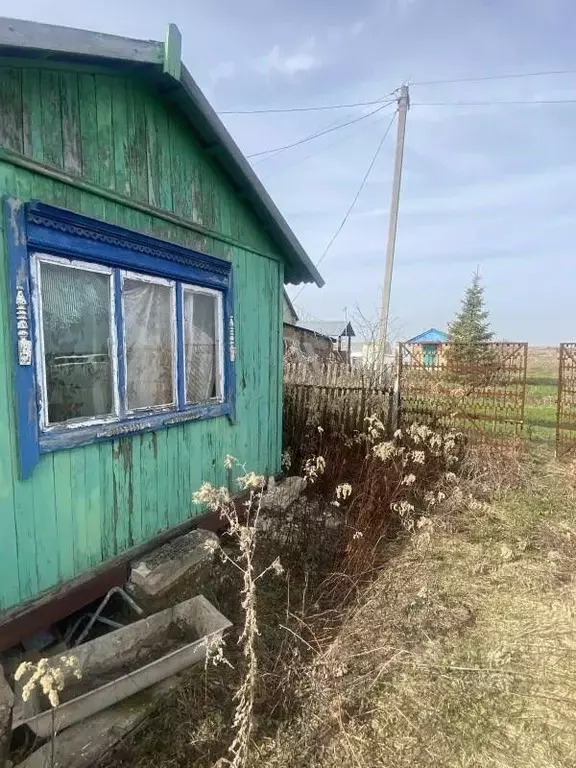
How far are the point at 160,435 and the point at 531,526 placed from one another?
4.30 meters

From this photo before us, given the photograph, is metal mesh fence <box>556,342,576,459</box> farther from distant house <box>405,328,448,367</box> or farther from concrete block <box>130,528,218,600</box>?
concrete block <box>130,528,218,600</box>

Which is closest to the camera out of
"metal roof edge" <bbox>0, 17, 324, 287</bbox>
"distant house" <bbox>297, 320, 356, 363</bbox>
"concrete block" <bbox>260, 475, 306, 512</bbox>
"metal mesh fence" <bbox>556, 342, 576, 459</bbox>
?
"metal roof edge" <bbox>0, 17, 324, 287</bbox>

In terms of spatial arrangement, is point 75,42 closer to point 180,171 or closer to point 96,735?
point 180,171

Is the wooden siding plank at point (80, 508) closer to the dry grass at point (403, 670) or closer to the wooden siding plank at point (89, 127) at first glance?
the dry grass at point (403, 670)

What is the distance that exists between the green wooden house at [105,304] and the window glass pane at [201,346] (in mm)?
18

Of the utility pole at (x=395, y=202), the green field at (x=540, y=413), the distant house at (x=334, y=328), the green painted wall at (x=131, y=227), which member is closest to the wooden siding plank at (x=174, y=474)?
the green painted wall at (x=131, y=227)

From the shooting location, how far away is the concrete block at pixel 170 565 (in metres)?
3.32

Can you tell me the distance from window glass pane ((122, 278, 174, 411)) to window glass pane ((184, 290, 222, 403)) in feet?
0.83

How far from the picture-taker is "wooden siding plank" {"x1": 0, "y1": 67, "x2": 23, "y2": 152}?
2.60m

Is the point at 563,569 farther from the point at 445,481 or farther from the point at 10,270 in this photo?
the point at 10,270

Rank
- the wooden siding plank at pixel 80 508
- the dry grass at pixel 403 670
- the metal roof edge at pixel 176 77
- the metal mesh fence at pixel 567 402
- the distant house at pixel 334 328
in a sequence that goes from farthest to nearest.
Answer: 1. the distant house at pixel 334 328
2. the metal mesh fence at pixel 567 402
3. the wooden siding plank at pixel 80 508
4. the metal roof edge at pixel 176 77
5. the dry grass at pixel 403 670

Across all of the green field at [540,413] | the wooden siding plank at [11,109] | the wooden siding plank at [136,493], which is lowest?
the green field at [540,413]

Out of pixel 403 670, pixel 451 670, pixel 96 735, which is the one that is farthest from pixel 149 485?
pixel 451 670

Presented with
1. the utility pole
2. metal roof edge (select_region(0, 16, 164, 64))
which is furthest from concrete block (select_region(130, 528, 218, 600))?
the utility pole
